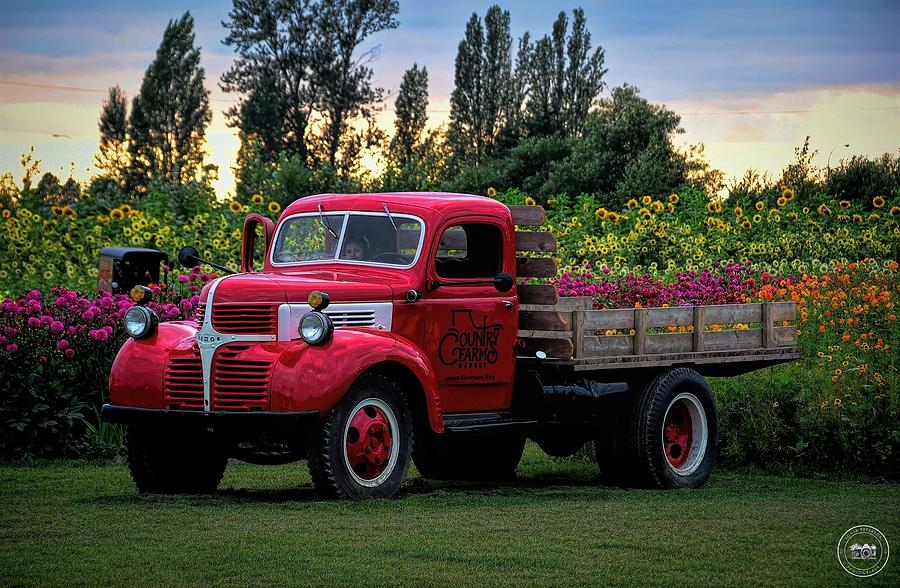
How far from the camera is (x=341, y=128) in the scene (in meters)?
44.7

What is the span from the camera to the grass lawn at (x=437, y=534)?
722 centimetres

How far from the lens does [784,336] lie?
1245cm

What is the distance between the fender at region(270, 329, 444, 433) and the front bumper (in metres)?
0.09

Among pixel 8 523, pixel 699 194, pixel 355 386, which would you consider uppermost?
pixel 699 194

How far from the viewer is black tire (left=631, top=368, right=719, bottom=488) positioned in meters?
11.3

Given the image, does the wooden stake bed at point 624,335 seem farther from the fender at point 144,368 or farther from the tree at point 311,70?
the tree at point 311,70

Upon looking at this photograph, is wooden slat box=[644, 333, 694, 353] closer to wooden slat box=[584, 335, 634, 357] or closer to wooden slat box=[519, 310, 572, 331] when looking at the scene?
wooden slat box=[584, 335, 634, 357]

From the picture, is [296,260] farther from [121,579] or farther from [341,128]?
[341,128]

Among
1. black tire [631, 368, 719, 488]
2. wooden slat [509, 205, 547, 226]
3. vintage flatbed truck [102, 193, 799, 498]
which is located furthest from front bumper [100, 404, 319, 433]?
black tire [631, 368, 719, 488]

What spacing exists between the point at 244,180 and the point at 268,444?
21097 millimetres

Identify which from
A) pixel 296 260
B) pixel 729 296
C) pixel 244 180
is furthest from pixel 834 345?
pixel 244 180

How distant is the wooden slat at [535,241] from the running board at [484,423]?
1309 millimetres

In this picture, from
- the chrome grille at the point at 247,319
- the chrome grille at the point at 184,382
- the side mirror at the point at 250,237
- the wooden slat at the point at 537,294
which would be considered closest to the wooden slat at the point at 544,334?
the wooden slat at the point at 537,294

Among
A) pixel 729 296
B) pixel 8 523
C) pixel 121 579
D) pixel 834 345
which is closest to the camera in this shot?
pixel 121 579
